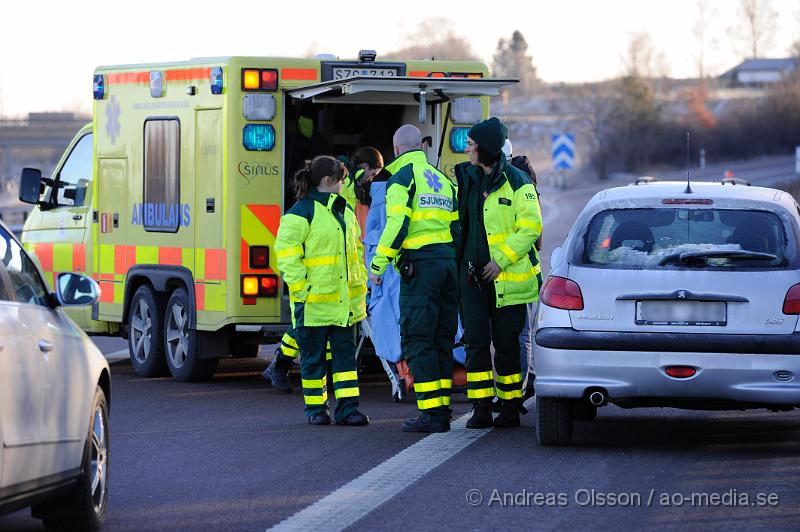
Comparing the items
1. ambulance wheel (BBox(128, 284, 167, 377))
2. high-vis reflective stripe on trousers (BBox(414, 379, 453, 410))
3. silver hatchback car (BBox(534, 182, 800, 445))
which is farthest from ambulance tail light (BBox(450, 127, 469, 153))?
silver hatchback car (BBox(534, 182, 800, 445))

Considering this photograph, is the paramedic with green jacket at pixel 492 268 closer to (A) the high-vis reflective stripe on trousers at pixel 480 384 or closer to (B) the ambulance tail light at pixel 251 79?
(A) the high-vis reflective stripe on trousers at pixel 480 384

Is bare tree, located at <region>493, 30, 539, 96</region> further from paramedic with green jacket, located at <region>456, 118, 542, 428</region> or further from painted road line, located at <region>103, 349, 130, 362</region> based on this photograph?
paramedic with green jacket, located at <region>456, 118, 542, 428</region>

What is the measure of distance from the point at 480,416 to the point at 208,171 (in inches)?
142

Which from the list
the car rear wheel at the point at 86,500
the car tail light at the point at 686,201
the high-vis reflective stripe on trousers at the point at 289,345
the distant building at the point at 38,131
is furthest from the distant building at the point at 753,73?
the car rear wheel at the point at 86,500

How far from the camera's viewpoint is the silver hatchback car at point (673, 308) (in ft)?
27.3

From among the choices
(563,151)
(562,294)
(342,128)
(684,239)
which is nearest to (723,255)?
(684,239)

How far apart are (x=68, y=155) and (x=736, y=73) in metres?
126

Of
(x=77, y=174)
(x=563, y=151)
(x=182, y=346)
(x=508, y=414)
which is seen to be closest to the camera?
(x=508, y=414)

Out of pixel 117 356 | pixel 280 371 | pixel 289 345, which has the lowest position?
pixel 117 356

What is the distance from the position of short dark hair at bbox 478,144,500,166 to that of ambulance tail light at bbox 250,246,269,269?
111 inches

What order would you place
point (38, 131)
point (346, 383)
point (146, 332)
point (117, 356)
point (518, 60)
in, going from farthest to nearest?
point (518, 60), point (38, 131), point (117, 356), point (146, 332), point (346, 383)

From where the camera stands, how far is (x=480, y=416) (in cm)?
986

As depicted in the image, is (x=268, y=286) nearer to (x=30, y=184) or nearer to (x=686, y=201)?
(x=30, y=184)

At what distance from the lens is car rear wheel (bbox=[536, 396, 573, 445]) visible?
8.88 m
